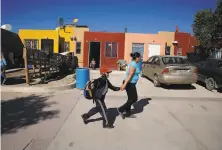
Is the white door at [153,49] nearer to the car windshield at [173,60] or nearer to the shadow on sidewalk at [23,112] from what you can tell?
the car windshield at [173,60]

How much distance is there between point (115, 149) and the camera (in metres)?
4.25

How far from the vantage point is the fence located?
32.9 feet

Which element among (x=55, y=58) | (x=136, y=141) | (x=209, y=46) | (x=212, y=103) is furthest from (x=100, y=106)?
(x=209, y=46)

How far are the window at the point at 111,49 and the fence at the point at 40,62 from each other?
21.4ft

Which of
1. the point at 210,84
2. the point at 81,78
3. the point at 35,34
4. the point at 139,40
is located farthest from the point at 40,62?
the point at 35,34

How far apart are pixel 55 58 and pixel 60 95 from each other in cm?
607

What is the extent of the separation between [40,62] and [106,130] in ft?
24.0

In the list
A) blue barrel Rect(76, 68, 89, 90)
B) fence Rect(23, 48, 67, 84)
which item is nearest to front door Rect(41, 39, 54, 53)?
fence Rect(23, 48, 67, 84)

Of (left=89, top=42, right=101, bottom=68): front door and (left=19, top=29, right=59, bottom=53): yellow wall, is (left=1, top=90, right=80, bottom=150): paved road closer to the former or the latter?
(left=89, top=42, right=101, bottom=68): front door

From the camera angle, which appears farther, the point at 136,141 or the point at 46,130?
the point at 46,130

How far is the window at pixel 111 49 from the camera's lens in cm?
→ 2191

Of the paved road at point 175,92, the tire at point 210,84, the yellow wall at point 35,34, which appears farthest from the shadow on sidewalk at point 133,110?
the yellow wall at point 35,34

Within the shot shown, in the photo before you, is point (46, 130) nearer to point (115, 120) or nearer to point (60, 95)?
point (115, 120)

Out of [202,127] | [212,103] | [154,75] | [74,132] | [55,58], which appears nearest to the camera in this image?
[74,132]
